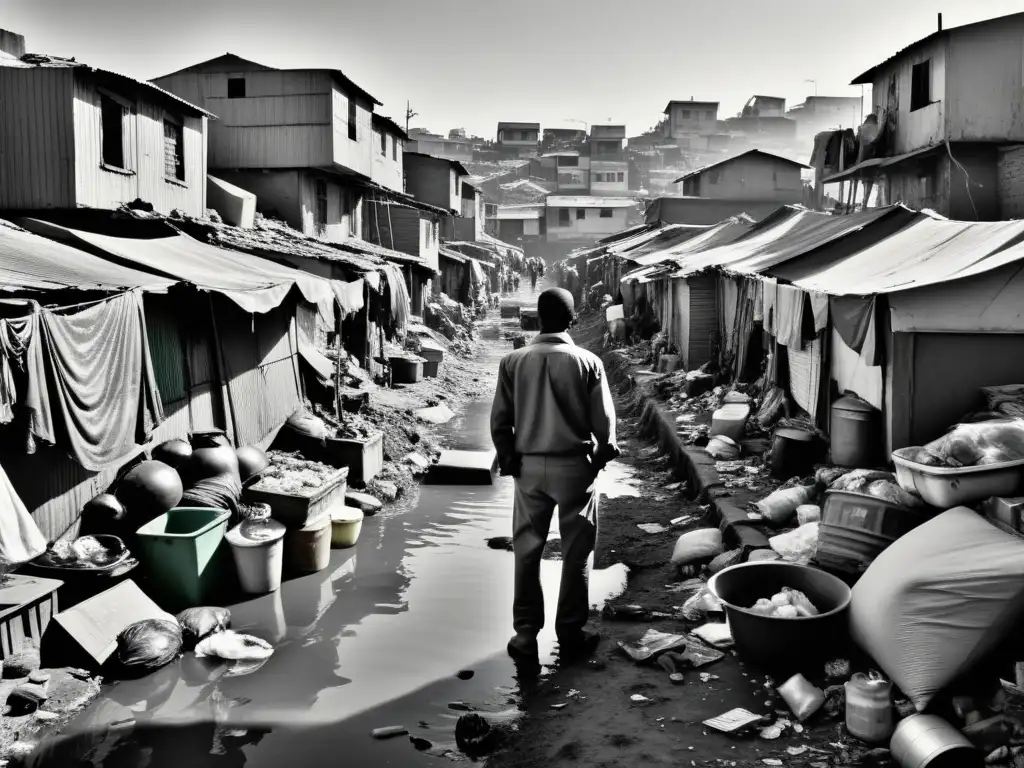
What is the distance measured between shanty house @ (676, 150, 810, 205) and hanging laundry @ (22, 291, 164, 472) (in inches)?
1402

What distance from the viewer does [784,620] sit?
18.2 ft

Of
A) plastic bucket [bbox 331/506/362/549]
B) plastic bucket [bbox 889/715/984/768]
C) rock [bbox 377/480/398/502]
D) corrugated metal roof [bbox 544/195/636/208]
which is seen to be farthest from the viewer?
corrugated metal roof [bbox 544/195/636/208]

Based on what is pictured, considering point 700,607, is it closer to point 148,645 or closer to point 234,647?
point 234,647

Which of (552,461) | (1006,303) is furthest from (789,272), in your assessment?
(552,461)

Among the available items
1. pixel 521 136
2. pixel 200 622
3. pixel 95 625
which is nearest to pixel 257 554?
pixel 200 622

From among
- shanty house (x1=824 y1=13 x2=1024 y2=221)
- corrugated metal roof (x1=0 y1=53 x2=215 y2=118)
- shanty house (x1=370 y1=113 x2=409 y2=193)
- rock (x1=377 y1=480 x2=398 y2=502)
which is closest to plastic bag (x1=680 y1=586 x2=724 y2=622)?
rock (x1=377 y1=480 x2=398 y2=502)

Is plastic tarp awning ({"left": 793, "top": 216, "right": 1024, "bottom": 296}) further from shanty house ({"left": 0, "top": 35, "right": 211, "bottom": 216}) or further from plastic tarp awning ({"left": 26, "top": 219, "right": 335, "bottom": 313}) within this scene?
shanty house ({"left": 0, "top": 35, "right": 211, "bottom": 216})

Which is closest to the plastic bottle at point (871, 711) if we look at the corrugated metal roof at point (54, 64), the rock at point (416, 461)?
the rock at point (416, 461)

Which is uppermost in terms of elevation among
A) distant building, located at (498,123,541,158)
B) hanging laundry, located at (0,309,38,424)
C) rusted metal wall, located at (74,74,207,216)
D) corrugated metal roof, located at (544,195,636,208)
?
distant building, located at (498,123,541,158)

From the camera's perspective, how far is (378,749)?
5.34 m

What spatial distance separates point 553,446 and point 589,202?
5552cm

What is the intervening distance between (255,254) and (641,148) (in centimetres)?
6676

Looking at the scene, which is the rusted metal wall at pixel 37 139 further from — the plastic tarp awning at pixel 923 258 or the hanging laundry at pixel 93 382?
the plastic tarp awning at pixel 923 258

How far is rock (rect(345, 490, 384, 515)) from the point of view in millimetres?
10680
